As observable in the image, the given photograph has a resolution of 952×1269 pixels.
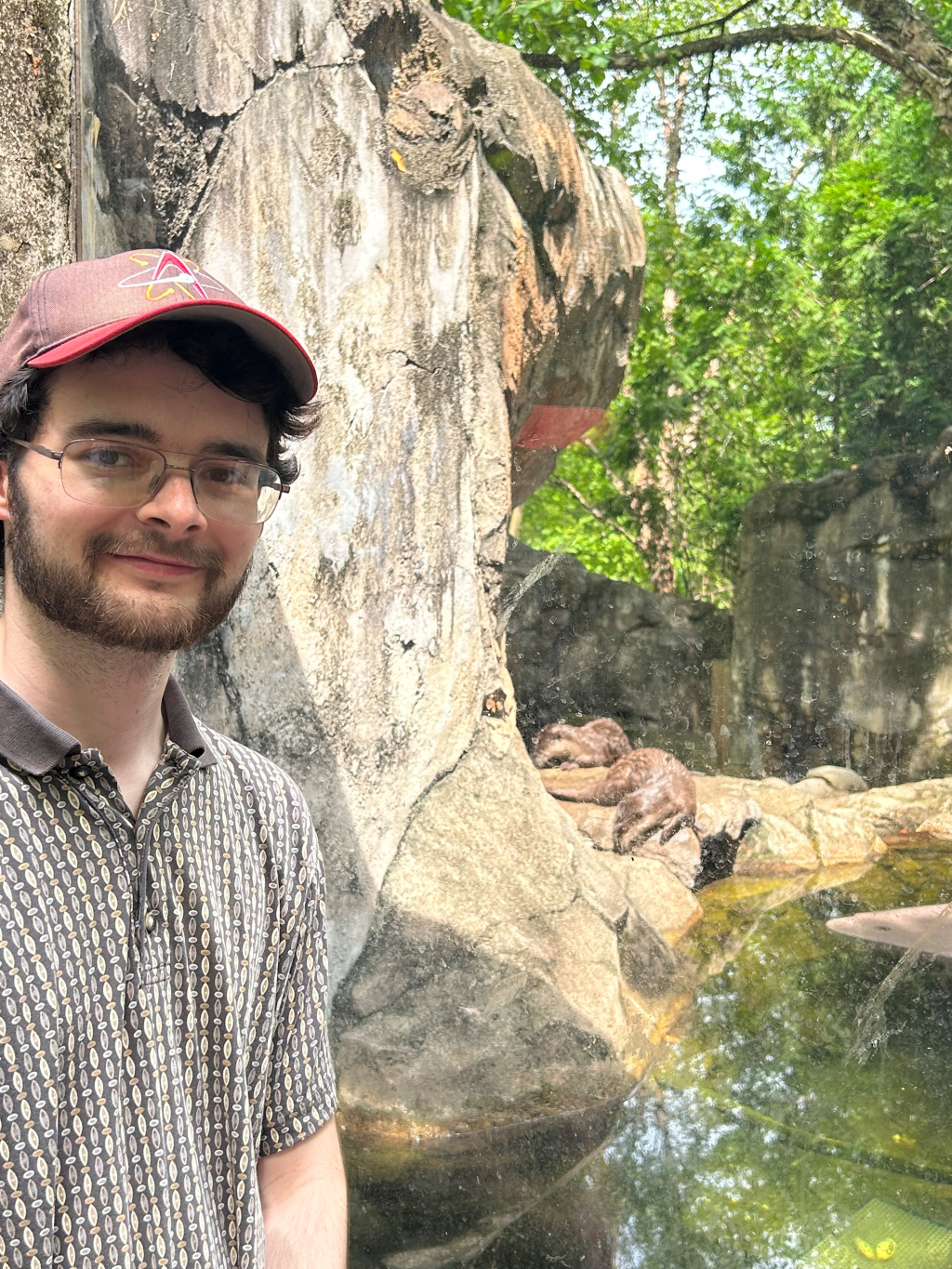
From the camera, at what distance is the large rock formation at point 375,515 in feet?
11.2

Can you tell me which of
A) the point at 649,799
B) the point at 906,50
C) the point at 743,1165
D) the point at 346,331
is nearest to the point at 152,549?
the point at 743,1165

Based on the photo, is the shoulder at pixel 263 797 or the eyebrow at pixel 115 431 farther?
the shoulder at pixel 263 797

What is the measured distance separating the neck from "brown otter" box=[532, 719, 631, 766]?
7019 mm

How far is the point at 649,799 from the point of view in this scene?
599 cm

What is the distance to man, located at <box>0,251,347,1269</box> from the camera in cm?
91

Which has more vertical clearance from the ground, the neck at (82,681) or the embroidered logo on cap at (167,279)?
the embroidered logo on cap at (167,279)

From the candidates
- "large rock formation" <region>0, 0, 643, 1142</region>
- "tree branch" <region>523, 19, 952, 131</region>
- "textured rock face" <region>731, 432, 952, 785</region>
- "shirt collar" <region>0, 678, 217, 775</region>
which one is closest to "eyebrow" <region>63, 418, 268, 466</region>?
"shirt collar" <region>0, 678, 217, 775</region>

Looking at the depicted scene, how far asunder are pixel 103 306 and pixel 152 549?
20cm

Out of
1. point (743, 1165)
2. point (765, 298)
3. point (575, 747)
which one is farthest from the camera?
point (765, 298)

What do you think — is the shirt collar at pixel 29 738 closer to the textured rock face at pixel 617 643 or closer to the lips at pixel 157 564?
the lips at pixel 157 564

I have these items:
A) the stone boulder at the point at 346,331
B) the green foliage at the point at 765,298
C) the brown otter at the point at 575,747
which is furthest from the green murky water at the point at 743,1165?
the green foliage at the point at 765,298

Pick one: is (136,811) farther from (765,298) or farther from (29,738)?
(765,298)

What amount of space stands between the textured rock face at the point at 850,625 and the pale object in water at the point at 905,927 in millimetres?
4264

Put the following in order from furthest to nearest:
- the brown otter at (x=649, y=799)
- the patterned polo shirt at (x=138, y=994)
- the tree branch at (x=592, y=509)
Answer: the tree branch at (x=592, y=509), the brown otter at (x=649, y=799), the patterned polo shirt at (x=138, y=994)
